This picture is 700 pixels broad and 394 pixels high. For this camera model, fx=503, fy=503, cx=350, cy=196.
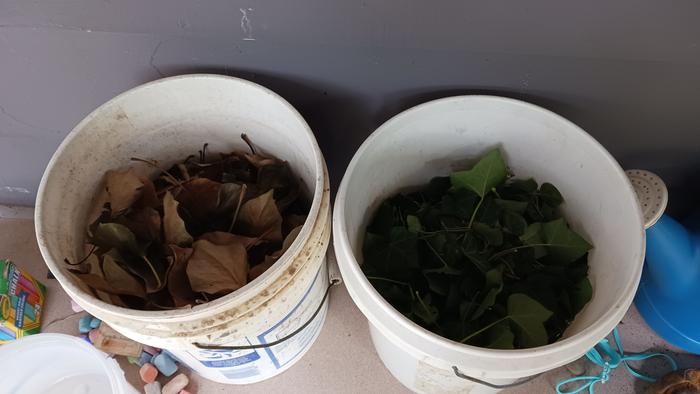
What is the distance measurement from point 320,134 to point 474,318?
389 mm

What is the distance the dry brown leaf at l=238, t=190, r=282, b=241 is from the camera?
2.39 ft

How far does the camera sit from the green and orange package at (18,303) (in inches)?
33.5

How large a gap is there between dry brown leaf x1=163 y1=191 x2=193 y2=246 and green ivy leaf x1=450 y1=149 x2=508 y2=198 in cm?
41

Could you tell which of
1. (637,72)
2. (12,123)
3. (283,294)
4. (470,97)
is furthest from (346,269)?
(12,123)

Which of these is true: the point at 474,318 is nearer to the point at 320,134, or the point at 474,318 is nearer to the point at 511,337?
the point at 511,337

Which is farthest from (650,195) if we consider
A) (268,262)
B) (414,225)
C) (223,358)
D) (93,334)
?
(93,334)

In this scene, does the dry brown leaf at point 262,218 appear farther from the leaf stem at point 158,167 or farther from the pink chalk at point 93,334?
the pink chalk at point 93,334

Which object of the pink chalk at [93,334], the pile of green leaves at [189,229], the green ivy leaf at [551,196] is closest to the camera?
the pile of green leaves at [189,229]

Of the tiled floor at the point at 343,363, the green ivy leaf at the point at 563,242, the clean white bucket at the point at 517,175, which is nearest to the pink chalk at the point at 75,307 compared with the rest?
the tiled floor at the point at 343,363

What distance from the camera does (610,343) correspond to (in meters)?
0.90

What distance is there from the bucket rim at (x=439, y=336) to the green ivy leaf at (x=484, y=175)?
0.29 ft

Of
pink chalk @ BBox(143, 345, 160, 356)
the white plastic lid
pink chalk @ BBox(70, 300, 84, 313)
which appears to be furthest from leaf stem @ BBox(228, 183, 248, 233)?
the white plastic lid

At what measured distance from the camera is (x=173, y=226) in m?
0.71

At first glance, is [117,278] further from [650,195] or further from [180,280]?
[650,195]
